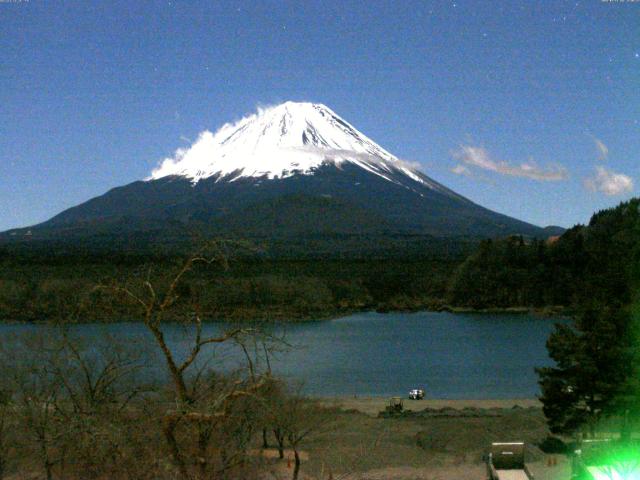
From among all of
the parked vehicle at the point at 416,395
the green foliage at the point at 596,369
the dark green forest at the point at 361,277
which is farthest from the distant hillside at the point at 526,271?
the green foliage at the point at 596,369

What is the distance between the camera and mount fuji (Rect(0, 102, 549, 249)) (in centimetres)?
9381

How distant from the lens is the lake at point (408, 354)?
26812mm

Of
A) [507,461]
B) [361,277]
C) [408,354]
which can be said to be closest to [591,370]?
[507,461]

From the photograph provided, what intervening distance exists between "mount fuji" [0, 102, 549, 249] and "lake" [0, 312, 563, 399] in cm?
3756

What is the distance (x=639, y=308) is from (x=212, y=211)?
8503 centimetres

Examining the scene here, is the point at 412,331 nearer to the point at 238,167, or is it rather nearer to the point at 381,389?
the point at 381,389

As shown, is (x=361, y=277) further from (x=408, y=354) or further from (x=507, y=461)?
(x=507, y=461)

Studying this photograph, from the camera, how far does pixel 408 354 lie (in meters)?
36.3

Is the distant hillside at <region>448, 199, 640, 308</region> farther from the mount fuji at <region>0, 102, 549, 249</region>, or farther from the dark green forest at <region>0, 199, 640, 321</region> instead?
the mount fuji at <region>0, 102, 549, 249</region>

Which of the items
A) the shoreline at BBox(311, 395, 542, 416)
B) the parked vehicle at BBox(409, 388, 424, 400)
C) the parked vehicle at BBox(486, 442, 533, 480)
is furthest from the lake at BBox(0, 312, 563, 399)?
the parked vehicle at BBox(486, 442, 533, 480)

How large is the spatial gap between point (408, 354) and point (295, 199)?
6613 cm

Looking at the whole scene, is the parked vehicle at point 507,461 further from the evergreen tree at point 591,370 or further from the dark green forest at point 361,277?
the dark green forest at point 361,277

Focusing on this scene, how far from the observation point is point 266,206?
98375 millimetres

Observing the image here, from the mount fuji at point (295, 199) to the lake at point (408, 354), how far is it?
123ft
